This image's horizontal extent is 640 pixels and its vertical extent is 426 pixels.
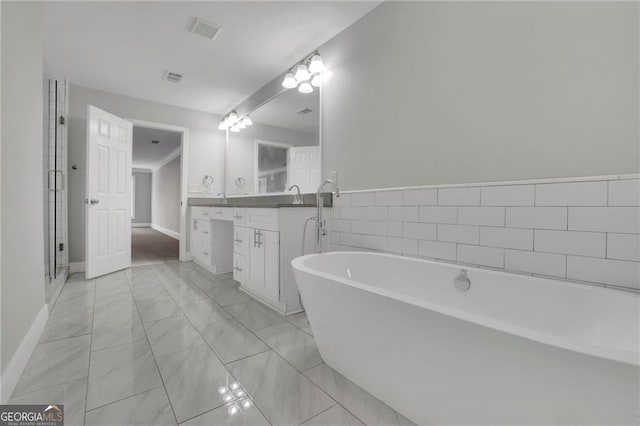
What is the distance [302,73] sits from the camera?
2.64m

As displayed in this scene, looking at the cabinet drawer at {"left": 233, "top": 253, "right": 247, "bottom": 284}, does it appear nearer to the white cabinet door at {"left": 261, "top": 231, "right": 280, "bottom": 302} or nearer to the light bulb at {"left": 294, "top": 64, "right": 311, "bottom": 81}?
the white cabinet door at {"left": 261, "top": 231, "right": 280, "bottom": 302}

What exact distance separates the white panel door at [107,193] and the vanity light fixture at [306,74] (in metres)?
2.26

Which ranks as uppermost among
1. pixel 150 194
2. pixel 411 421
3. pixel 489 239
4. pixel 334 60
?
pixel 334 60

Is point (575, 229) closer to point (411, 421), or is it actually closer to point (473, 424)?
point (473, 424)

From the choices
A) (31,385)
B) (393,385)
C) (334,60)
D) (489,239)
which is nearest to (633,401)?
(393,385)

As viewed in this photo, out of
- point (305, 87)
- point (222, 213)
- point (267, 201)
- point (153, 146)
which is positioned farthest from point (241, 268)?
point (153, 146)

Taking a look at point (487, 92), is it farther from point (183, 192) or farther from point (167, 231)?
point (167, 231)

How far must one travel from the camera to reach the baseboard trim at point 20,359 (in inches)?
42.9

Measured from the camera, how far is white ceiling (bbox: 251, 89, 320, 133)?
2648mm

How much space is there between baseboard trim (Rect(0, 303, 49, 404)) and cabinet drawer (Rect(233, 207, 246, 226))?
145 cm

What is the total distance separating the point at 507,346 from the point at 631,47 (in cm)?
135

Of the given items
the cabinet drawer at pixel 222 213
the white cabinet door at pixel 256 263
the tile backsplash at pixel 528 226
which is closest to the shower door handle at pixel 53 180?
the cabinet drawer at pixel 222 213

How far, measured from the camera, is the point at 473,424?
2.71ft

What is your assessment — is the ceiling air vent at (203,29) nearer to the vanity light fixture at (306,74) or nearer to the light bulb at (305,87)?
the vanity light fixture at (306,74)
